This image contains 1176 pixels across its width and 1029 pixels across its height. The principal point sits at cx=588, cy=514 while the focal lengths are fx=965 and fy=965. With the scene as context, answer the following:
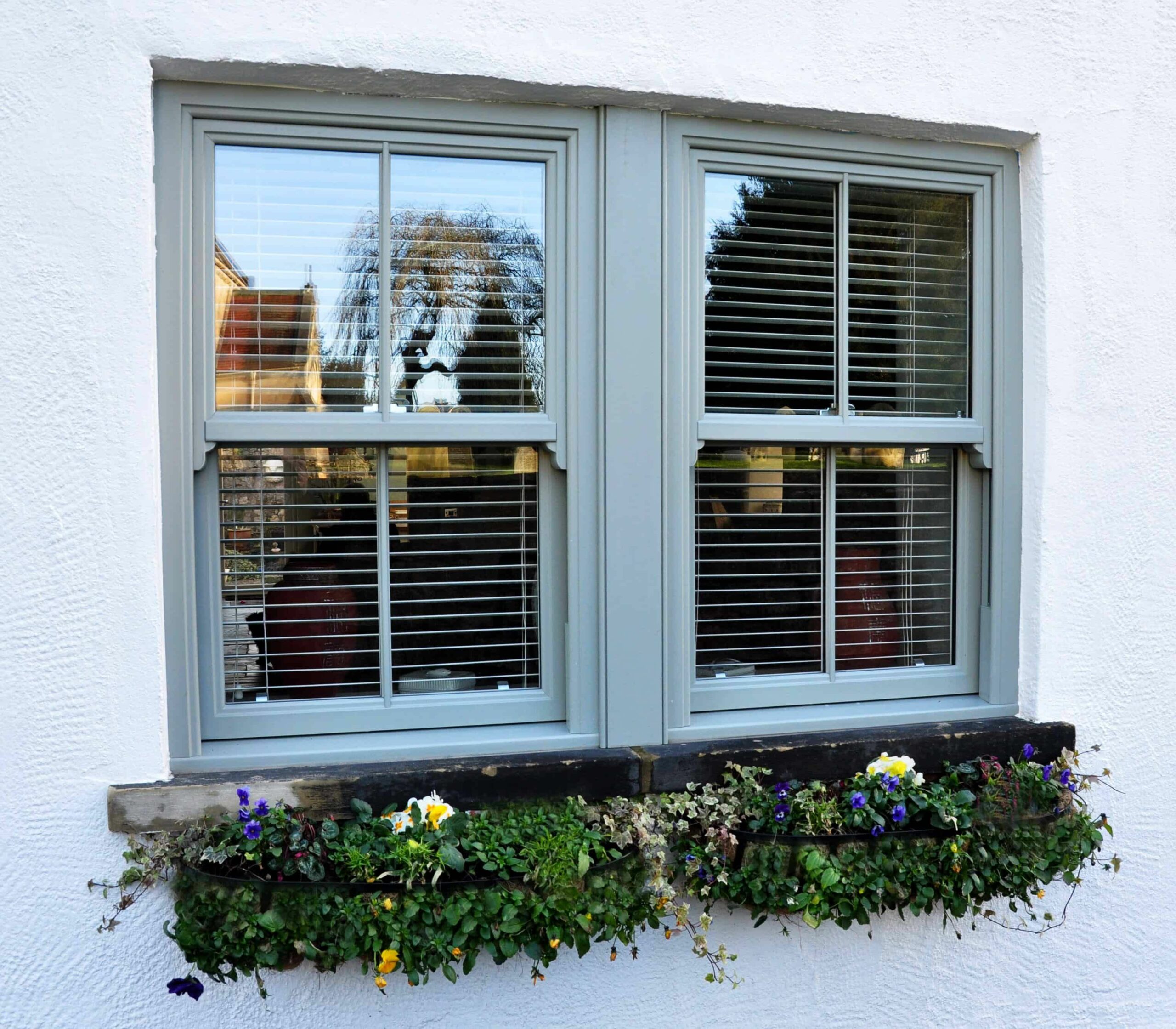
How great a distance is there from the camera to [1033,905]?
2.67 metres

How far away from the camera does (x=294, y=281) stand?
2.35m

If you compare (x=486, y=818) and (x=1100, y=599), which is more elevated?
(x=1100, y=599)

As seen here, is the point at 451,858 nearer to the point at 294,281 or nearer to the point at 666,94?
the point at 294,281

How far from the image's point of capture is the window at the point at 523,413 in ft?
7.54

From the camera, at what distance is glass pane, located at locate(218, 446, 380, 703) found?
2.34 metres

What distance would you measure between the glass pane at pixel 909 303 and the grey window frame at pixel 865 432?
0.14ft

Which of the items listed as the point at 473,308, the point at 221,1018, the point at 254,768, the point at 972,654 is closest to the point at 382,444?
the point at 473,308

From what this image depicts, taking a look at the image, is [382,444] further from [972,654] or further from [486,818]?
[972,654]

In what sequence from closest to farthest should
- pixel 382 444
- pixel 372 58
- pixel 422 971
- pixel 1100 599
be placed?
pixel 422 971 < pixel 372 58 < pixel 382 444 < pixel 1100 599

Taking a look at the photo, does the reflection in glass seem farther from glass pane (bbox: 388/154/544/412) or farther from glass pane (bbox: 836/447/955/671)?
glass pane (bbox: 836/447/955/671)

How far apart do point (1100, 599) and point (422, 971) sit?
2.01 m

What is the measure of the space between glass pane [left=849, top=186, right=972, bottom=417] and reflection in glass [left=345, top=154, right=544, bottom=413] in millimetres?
901

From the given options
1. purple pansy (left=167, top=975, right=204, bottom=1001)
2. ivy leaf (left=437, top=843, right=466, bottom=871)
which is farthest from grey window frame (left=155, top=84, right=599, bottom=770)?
purple pansy (left=167, top=975, right=204, bottom=1001)

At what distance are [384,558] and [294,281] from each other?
71 centimetres
